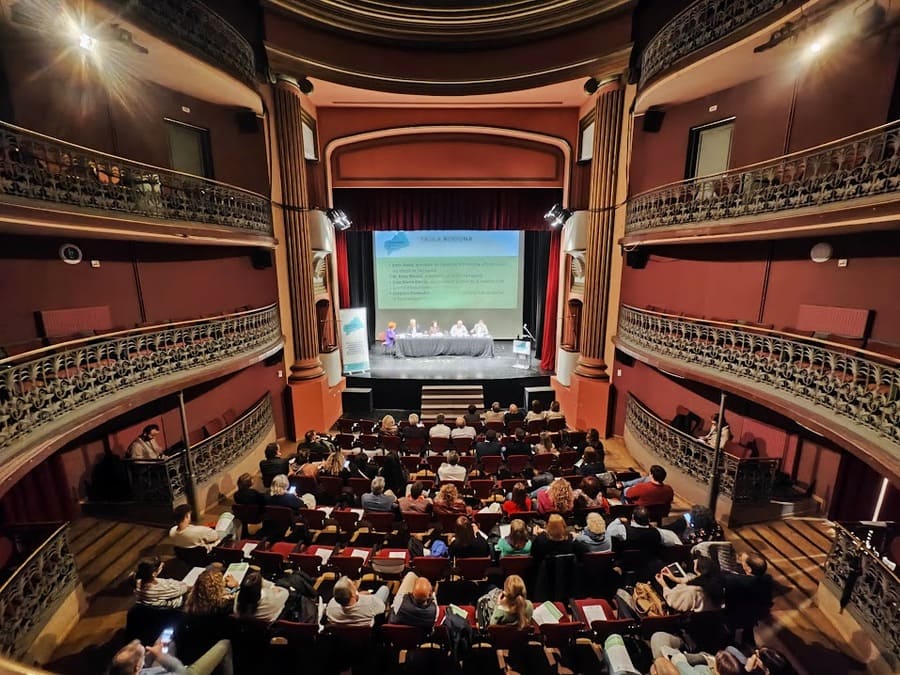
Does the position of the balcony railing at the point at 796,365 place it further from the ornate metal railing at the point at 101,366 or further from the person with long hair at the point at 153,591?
the ornate metal railing at the point at 101,366

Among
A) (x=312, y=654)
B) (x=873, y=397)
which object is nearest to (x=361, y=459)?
(x=312, y=654)

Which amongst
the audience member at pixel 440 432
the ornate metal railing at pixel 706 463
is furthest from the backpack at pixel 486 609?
the ornate metal railing at pixel 706 463

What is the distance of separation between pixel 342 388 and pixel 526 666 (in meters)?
8.57

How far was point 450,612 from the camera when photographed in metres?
3.94

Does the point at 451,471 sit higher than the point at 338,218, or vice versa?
the point at 338,218

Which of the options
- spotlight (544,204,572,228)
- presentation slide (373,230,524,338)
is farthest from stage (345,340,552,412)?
spotlight (544,204,572,228)

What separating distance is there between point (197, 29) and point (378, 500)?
25.3ft

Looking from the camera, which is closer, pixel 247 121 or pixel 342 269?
pixel 247 121

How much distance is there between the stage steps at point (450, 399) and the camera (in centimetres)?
1116

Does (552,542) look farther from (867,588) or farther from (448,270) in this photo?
(448,270)

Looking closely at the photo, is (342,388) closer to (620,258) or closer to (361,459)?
(361,459)

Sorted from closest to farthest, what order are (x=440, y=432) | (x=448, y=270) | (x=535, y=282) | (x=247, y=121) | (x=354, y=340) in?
(x=440, y=432) → (x=247, y=121) → (x=354, y=340) → (x=448, y=270) → (x=535, y=282)

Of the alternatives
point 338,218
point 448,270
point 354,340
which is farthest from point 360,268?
point 354,340

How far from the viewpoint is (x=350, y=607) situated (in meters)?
3.72
